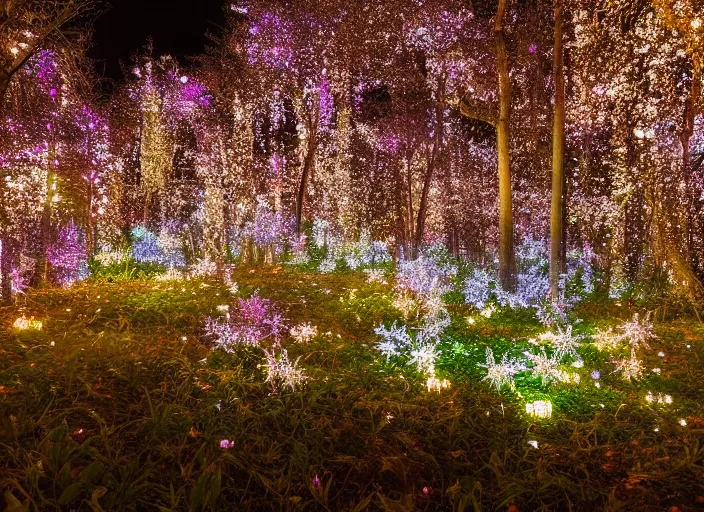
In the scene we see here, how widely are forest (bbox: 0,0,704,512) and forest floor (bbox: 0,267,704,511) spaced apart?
0.10ft

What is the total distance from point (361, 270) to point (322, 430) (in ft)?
35.6

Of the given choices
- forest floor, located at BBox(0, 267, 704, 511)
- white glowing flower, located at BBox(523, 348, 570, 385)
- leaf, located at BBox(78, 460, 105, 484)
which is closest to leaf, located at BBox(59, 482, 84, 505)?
forest floor, located at BBox(0, 267, 704, 511)

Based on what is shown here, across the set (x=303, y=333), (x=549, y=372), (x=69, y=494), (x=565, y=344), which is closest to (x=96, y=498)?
(x=69, y=494)

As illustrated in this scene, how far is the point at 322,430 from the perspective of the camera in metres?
4.38

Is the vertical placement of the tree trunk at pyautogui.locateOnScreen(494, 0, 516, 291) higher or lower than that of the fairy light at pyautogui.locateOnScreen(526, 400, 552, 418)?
higher

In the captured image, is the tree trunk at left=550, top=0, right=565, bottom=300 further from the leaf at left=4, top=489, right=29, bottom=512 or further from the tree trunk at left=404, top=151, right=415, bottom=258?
the leaf at left=4, top=489, right=29, bottom=512

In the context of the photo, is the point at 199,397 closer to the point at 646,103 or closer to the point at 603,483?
the point at 603,483

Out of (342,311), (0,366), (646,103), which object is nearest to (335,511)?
(0,366)

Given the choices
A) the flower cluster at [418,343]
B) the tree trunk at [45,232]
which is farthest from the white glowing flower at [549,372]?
the tree trunk at [45,232]

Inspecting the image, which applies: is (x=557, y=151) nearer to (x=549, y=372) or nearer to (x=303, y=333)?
(x=549, y=372)

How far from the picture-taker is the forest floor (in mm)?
3398

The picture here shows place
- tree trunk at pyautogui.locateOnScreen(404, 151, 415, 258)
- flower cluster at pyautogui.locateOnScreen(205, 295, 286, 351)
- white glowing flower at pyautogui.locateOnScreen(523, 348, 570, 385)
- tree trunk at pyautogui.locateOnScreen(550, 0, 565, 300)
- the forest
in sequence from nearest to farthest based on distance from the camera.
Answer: the forest, white glowing flower at pyautogui.locateOnScreen(523, 348, 570, 385), flower cluster at pyautogui.locateOnScreen(205, 295, 286, 351), tree trunk at pyautogui.locateOnScreen(550, 0, 565, 300), tree trunk at pyautogui.locateOnScreen(404, 151, 415, 258)

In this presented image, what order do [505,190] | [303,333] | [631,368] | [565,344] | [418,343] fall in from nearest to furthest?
1. [631,368]
2. [565,344]
3. [418,343]
4. [303,333]
5. [505,190]

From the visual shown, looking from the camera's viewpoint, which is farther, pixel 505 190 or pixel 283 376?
pixel 505 190
